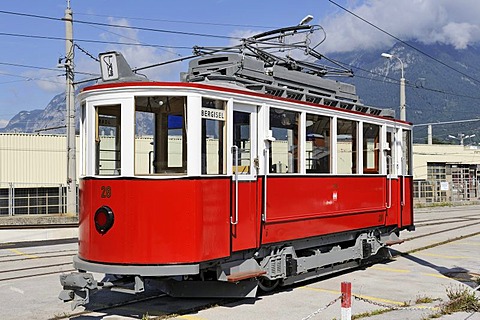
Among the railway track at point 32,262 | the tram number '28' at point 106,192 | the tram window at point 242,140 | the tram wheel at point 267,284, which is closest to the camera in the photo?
the tram number '28' at point 106,192

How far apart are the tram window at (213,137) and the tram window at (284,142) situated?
111 cm

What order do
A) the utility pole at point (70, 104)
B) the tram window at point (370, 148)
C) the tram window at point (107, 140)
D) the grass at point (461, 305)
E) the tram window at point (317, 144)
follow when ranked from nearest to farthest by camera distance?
the tram window at point (107, 140)
the grass at point (461, 305)
the tram window at point (317, 144)
the tram window at point (370, 148)
the utility pole at point (70, 104)

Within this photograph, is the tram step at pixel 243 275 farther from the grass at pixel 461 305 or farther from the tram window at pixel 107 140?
the grass at pixel 461 305

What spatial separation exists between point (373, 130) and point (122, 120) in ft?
19.7

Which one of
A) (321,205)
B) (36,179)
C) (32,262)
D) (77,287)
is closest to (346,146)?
(321,205)

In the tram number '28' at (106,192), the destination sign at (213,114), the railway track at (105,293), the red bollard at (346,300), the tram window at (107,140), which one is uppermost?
the destination sign at (213,114)

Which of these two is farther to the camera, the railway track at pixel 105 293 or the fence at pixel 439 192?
the fence at pixel 439 192

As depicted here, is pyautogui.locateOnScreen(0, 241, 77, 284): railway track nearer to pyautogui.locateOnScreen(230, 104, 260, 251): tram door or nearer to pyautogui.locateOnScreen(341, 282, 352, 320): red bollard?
pyautogui.locateOnScreen(230, 104, 260, 251): tram door

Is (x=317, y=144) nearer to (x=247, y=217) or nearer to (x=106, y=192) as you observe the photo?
(x=247, y=217)

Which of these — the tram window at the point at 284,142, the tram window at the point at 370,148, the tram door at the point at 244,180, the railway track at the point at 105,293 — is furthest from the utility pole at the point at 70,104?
the tram door at the point at 244,180

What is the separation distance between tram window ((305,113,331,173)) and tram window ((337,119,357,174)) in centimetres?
39

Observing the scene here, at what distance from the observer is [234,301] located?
31.8 feet

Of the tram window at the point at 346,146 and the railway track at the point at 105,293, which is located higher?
the tram window at the point at 346,146

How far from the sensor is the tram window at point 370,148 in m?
12.3
